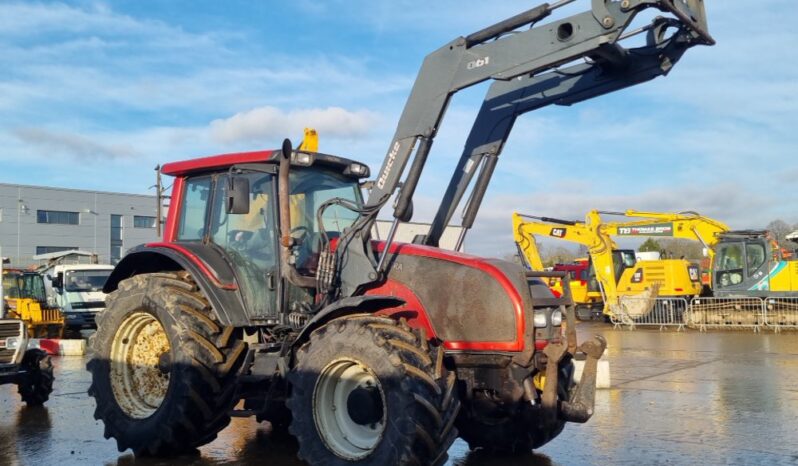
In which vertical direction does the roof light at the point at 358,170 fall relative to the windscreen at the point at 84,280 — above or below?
above

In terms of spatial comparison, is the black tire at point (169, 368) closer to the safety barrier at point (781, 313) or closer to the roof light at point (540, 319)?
the roof light at point (540, 319)

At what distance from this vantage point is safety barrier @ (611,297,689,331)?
24.1m

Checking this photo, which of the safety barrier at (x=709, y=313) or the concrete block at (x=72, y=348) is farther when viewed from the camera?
Answer: the safety barrier at (x=709, y=313)

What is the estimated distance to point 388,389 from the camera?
548cm

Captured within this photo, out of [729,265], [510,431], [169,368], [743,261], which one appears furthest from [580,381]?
[729,265]

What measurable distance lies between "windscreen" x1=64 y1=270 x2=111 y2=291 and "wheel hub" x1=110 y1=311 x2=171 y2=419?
17368 mm

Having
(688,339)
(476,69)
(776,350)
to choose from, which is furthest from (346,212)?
(688,339)

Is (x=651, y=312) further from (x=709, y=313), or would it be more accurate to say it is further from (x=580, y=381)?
(x=580, y=381)

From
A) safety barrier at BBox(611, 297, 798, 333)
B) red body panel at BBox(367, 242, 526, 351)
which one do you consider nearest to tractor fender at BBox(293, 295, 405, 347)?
red body panel at BBox(367, 242, 526, 351)

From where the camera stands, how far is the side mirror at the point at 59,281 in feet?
77.3

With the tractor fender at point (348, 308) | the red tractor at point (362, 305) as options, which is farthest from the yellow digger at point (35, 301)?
the tractor fender at point (348, 308)

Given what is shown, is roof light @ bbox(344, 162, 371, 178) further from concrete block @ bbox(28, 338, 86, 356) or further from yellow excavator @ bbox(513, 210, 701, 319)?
yellow excavator @ bbox(513, 210, 701, 319)

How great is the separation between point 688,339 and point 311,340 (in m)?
16.0

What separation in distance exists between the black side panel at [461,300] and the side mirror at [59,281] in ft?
65.6
